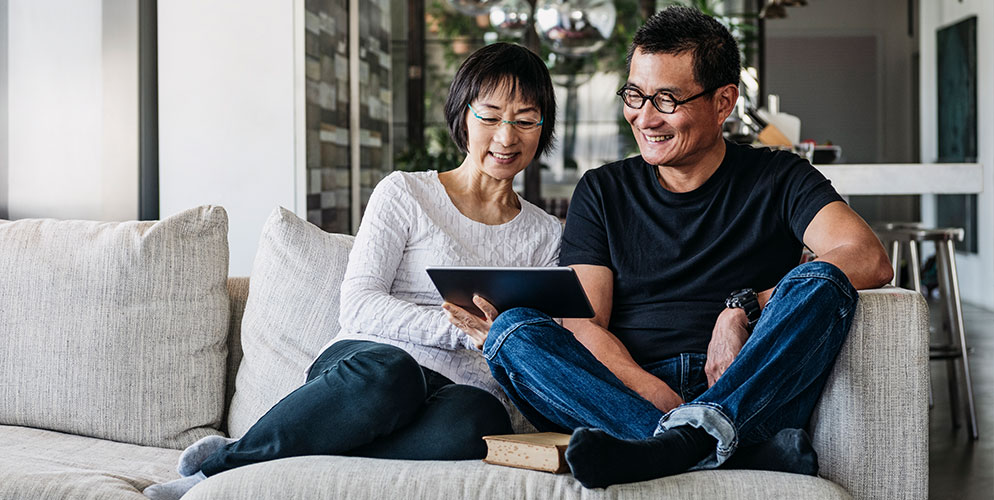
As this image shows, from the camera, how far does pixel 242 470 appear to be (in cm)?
154

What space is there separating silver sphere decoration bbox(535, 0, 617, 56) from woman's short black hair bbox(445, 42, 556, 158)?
10.8 feet

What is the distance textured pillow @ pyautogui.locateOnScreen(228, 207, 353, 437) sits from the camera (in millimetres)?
2135

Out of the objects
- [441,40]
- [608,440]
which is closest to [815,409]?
[608,440]

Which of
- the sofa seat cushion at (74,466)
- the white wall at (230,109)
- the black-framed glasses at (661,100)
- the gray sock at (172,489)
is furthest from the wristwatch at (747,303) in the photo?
the white wall at (230,109)

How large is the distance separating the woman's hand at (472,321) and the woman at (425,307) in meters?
0.02

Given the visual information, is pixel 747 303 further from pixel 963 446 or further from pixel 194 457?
pixel 963 446

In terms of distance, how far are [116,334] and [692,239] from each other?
1.23m

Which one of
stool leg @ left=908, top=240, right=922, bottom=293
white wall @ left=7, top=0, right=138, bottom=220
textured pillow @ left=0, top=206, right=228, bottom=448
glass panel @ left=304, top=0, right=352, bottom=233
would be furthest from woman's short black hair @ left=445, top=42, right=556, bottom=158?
stool leg @ left=908, top=240, right=922, bottom=293

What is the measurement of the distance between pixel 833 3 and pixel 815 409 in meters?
8.52

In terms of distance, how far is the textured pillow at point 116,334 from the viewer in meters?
2.13

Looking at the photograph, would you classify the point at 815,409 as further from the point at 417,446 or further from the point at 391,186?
the point at 391,186

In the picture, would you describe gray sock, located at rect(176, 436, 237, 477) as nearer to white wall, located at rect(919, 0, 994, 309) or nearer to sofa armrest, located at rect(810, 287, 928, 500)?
sofa armrest, located at rect(810, 287, 928, 500)

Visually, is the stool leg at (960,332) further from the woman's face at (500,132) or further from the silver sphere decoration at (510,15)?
the silver sphere decoration at (510,15)

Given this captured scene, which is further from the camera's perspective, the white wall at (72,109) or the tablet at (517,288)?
the white wall at (72,109)
